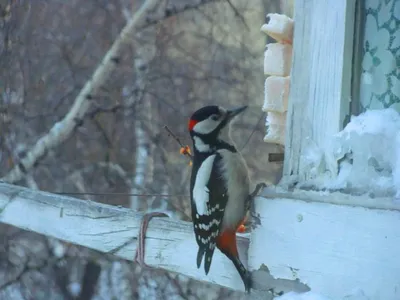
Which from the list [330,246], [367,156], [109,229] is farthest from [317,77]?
[109,229]

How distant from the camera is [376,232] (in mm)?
969

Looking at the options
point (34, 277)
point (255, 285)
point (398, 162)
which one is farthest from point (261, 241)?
point (34, 277)

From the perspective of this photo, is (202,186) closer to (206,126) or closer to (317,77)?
(206,126)

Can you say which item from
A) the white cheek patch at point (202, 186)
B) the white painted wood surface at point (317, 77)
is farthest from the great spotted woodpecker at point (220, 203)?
the white painted wood surface at point (317, 77)

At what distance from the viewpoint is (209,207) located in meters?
1.29

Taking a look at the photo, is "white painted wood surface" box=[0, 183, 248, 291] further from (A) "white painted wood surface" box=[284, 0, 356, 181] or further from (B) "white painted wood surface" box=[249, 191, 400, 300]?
(A) "white painted wood surface" box=[284, 0, 356, 181]

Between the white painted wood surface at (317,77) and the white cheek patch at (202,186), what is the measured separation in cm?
19

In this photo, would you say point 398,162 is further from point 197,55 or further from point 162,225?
point 197,55

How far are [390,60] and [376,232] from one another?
30 centimetres

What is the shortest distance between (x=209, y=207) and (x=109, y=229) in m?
0.53

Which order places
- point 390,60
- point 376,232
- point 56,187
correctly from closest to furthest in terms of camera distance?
1. point 376,232
2. point 390,60
3. point 56,187

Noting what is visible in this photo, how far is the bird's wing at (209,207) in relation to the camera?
129 cm

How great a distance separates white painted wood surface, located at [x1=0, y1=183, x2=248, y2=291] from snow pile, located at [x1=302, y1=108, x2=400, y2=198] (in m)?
0.30

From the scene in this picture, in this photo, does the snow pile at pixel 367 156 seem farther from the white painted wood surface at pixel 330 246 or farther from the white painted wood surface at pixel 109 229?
the white painted wood surface at pixel 109 229
